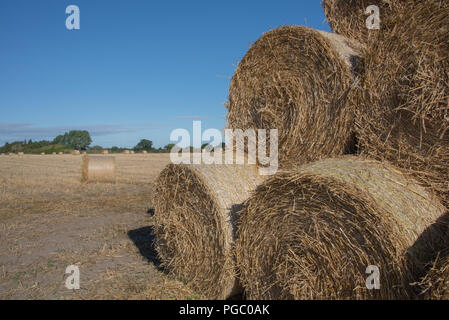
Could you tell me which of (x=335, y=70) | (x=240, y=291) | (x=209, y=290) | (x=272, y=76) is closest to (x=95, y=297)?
(x=209, y=290)

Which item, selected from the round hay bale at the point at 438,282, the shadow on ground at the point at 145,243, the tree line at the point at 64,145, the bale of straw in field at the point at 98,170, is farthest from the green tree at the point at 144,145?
the round hay bale at the point at 438,282

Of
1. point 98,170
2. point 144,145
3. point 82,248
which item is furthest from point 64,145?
point 82,248

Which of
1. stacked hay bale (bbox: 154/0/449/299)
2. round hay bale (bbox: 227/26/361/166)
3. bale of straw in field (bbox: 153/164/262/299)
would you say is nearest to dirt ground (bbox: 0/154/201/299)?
bale of straw in field (bbox: 153/164/262/299)

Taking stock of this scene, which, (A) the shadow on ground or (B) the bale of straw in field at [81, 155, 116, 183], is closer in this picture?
(A) the shadow on ground

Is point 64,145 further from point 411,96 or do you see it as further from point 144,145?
point 411,96

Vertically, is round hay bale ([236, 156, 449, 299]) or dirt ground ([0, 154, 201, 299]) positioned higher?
round hay bale ([236, 156, 449, 299])

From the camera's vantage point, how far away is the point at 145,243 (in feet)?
19.4

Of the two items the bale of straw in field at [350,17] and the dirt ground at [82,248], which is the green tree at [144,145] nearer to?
the dirt ground at [82,248]

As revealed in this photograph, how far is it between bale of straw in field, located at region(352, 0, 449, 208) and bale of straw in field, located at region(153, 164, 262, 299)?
136 cm

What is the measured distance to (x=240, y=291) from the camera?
151 inches

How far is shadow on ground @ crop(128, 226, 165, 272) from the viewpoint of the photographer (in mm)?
5023

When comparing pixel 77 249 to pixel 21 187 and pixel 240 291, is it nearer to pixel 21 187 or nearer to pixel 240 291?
pixel 240 291

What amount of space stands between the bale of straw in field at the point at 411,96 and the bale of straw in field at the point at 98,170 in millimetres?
11169

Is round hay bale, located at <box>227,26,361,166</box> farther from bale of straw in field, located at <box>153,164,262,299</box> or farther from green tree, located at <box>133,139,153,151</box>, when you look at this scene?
green tree, located at <box>133,139,153,151</box>
